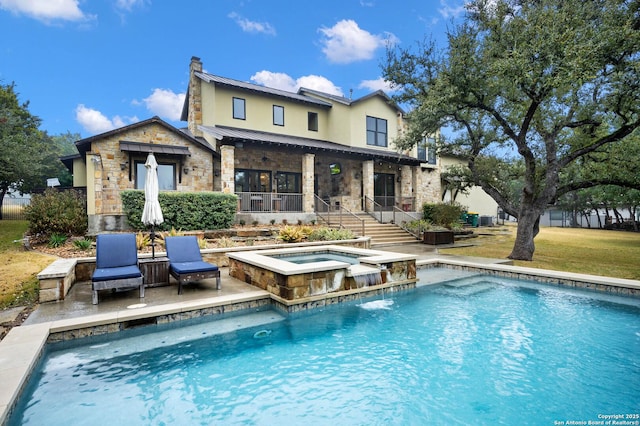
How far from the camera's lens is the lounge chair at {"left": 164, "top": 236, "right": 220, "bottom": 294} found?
6.28 metres

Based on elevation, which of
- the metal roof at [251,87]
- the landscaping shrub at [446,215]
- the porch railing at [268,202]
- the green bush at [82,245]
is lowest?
the green bush at [82,245]

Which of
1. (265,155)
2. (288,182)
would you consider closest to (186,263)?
(265,155)

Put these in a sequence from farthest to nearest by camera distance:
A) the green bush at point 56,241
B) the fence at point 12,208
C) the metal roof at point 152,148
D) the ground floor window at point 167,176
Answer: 1. the fence at point 12,208
2. the ground floor window at point 167,176
3. the metal roof at point 152,148
4. the green bush at point 56,241

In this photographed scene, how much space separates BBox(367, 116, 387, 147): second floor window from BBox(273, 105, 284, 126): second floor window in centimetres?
589

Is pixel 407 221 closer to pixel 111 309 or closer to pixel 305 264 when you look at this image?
pixel 305 264

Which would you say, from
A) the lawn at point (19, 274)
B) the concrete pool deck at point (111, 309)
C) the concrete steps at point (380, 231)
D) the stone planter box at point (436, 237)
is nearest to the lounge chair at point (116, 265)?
the concrete pool deck at point (111, 309)

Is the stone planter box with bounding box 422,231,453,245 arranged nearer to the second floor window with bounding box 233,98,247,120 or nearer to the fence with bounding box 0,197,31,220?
the second floor window with bounding box 233,98,247,120

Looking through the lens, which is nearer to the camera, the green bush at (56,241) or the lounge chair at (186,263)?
the lounge chair at (186,263)

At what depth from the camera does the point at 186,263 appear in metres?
6.95

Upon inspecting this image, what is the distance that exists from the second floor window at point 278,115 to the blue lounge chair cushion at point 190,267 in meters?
13.9

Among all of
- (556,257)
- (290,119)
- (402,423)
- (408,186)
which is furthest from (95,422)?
(408,186)

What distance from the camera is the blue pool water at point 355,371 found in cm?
329

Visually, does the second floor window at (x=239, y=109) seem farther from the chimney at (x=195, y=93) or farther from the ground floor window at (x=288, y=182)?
the ground floor window at (x=288, y=182)

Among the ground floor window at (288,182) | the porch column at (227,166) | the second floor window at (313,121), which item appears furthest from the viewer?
the second floor window at (313,121)
